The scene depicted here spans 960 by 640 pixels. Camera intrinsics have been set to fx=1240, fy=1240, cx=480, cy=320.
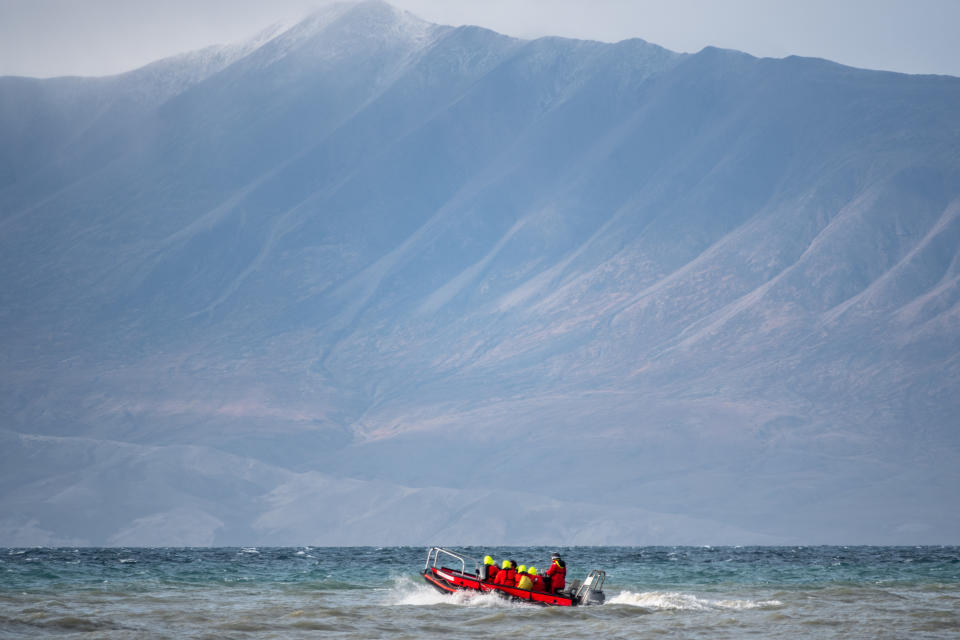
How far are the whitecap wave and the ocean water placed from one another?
0.06 metres

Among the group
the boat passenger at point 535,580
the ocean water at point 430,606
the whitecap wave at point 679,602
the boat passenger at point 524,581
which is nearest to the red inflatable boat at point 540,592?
the boat passenger at point 524,581

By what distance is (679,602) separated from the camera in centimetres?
4975

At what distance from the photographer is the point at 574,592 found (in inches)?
1868

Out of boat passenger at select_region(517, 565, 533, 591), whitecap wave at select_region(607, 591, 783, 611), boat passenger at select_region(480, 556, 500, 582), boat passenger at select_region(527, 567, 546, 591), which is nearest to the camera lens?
boat passenger at select_region(517, 565, 533, 591)

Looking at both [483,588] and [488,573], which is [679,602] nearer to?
[488,573]

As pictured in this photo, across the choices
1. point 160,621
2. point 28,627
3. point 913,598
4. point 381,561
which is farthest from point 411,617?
point 381,561

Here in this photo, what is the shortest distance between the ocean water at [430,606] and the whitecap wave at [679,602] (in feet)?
Answer: 0.19

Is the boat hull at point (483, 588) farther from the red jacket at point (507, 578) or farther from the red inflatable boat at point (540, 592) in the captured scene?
the red jacket at point (507, 578)

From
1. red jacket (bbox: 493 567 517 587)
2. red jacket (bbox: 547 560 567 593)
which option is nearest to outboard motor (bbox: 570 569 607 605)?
red jacket (bbox: 547 560 567 593)

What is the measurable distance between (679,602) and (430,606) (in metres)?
10.0

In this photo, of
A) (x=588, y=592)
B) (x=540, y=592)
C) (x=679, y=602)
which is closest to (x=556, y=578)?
(x=540, y=592)

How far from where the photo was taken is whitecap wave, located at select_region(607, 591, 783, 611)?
1881 inches

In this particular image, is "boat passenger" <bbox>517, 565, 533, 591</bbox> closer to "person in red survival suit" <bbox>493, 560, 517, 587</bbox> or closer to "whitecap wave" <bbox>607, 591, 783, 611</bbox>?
"person in red survival suit" <bbox>493, 560, 517, 587</bbox>

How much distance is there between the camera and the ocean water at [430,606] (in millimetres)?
39312
